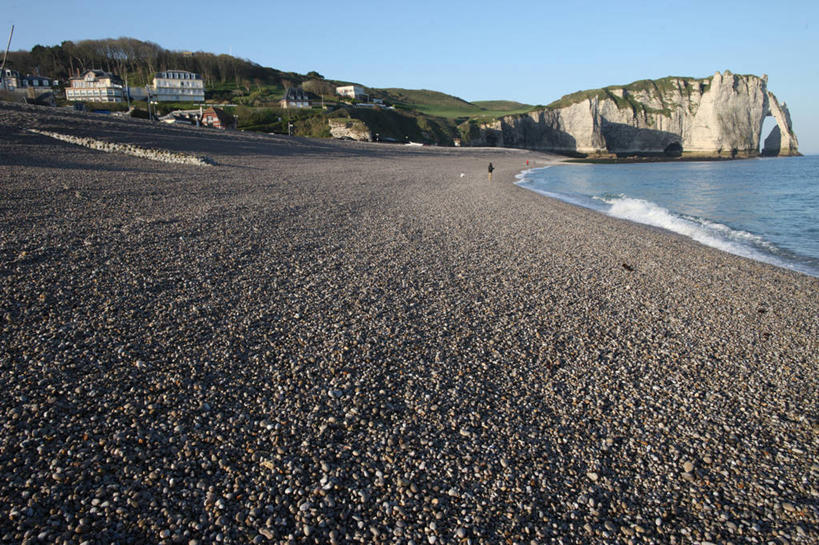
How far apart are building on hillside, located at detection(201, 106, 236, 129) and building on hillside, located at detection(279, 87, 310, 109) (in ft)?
78.9

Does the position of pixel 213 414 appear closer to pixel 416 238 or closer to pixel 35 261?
pixel 35 261

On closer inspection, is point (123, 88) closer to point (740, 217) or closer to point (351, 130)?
point (351, 130)

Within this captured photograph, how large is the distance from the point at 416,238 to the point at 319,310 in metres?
5.52

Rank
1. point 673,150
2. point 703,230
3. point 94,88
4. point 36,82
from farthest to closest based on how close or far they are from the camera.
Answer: point 673,150 → point 36,82 → point 94,88 → point 703,230

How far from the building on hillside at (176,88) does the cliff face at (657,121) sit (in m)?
66.6

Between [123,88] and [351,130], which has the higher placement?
[123,88]

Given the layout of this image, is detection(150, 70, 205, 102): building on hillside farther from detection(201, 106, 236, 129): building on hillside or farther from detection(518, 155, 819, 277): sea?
detection(518, 155, 819, 277): sea

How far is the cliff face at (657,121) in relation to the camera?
362 ft

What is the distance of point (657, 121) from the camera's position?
378 ft

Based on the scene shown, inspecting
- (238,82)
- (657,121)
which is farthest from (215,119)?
(657,121)

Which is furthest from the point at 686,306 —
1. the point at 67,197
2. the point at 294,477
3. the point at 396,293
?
the point at 67,197

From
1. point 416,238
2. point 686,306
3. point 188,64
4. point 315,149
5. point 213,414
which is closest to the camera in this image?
point 213,414

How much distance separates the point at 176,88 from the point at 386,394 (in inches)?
4397

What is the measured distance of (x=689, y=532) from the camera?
3236 millimetres
